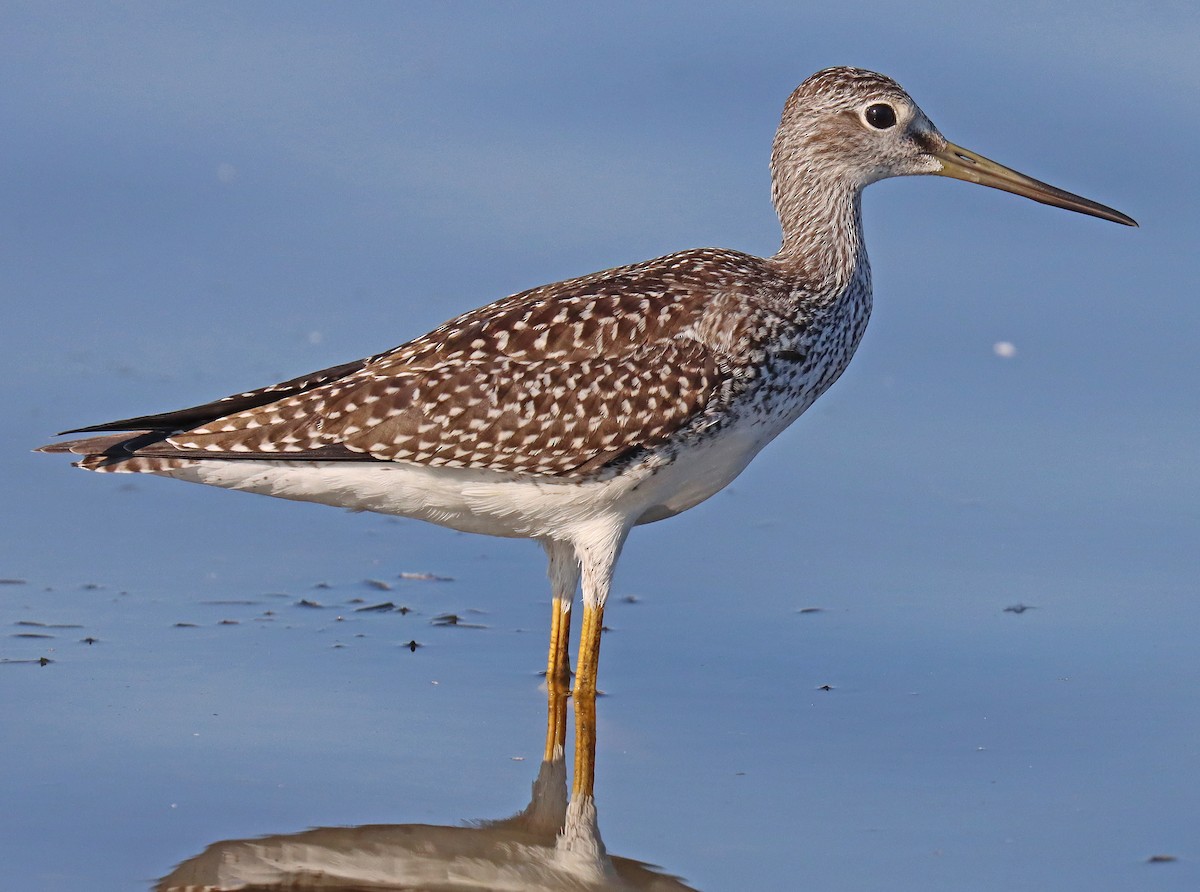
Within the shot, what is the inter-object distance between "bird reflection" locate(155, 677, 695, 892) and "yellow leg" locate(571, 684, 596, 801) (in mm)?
295

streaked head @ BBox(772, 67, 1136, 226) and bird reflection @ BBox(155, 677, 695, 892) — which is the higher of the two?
streaked head @ BBox(772, 67, 1136, 226)

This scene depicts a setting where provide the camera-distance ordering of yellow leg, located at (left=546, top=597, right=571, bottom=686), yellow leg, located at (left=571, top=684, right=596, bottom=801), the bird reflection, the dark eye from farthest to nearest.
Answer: the dark eye < yellow leg, located at (left=546, top=597, right=571, bottom=686) < yellow leg, located at (left=571, top=684, right=596, bottom=801) < the bird reflection

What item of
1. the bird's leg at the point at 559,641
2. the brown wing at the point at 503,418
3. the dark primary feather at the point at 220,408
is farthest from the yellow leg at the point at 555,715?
the dark primary feather at the point at 220,408

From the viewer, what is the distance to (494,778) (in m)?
8.57

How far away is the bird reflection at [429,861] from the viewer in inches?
299

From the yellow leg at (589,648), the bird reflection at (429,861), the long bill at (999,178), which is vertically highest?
the long bill at (999,178)

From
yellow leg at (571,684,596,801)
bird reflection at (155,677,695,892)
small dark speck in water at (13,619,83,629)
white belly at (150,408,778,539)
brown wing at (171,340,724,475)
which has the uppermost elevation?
brown wing at (171,340,724,475)

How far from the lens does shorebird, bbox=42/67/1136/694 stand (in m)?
9.19

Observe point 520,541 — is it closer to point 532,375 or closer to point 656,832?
point 532,375

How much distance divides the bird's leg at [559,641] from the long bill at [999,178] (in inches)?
115

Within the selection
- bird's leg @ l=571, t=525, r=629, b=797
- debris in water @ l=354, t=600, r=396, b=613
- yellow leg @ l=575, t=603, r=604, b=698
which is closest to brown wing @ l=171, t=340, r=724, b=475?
bird's leg @ l=571, t=525, r=629, b=797

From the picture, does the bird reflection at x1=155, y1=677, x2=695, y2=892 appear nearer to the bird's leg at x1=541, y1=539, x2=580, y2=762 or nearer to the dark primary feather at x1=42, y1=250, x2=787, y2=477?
the bird's leg at x1=541, y1=539, x2=580, y2=762

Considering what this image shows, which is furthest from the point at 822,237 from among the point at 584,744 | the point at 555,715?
the point at 584,744

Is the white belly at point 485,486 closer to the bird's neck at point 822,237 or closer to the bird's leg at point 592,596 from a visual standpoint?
the bird's leg at point 592,596
